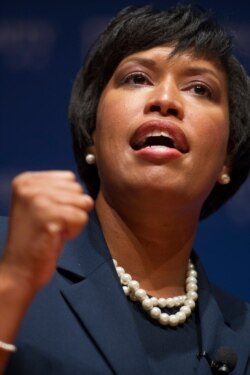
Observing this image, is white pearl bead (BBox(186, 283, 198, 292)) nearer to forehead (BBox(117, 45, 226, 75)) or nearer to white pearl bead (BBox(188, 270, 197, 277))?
white pearl bead (BBox(188, 270, 197, 277))

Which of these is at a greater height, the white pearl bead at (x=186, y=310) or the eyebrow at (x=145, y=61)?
the eyebrow at (x=145, y=61)

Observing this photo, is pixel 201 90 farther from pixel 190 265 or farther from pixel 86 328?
pixel 86 328

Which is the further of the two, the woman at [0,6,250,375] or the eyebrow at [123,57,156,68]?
the eyebrow at [123,57,156,68]

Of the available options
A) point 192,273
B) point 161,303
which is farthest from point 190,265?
point 161,303

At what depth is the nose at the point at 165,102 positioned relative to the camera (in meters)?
1.06

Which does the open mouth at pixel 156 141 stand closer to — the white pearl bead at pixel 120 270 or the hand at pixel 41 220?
the white pearl bead at pixel 120 270

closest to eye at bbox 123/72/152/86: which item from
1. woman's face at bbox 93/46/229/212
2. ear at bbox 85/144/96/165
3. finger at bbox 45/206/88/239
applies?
woman's face at bbox 93/46/229/212

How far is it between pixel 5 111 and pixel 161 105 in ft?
1.58

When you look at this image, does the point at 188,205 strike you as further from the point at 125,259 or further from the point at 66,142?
the point at 66,142

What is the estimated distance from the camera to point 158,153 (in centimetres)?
104

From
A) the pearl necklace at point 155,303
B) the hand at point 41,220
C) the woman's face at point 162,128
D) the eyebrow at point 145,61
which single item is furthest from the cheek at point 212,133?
the hand at point 41,220

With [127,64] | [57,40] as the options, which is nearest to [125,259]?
[127,64]

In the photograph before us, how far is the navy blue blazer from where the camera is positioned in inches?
35.8

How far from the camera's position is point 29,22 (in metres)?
1.49
